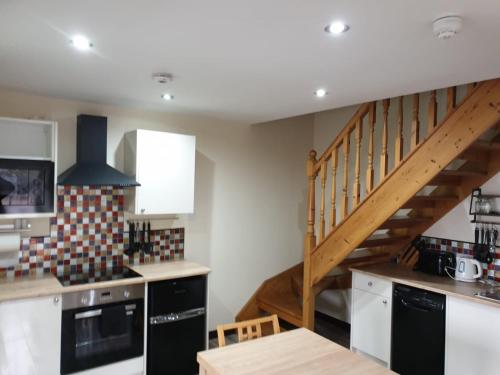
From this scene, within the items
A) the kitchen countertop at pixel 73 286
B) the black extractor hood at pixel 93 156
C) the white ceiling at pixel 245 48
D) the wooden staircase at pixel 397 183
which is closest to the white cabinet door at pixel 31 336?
the kitchen countertop at pixel 73 286

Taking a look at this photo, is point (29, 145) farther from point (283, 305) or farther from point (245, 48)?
point (283, 305)

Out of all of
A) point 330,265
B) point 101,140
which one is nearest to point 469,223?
point 330,265

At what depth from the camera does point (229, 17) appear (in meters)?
1.54

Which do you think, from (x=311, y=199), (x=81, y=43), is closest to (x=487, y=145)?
(x=311, y=199)

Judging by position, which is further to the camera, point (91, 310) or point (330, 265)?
point (330, 265)

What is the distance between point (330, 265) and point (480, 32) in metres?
2.37

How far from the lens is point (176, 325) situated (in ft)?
10.4

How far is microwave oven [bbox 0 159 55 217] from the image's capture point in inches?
104

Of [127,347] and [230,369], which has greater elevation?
[230,369]

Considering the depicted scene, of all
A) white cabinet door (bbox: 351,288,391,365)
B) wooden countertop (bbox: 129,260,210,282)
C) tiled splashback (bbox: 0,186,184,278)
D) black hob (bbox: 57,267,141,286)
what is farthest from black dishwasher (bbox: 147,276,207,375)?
white cabinet door (bbox: 351,288,391,365)

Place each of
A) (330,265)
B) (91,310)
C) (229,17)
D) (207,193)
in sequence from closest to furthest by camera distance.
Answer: (229,17)
(91,310)
(330,265)
(207,193)

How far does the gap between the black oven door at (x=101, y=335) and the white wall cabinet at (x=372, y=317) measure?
75.5 inches

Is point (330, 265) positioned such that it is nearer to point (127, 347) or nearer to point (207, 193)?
point (207, 193)

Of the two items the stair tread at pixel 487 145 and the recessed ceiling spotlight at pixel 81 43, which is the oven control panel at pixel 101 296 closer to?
the recessed ceiling spotlight at pixel 81 43
